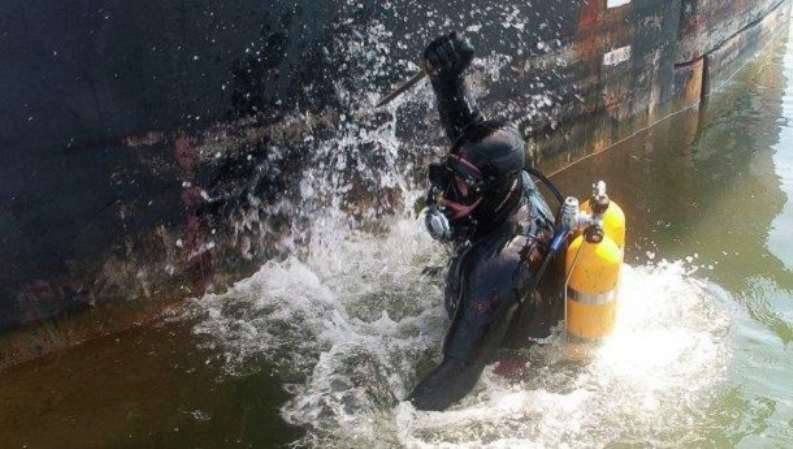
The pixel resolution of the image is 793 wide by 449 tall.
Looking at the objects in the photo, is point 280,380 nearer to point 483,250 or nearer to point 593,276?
point 483,250

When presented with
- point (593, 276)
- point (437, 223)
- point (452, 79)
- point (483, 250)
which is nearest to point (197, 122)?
point (452, 79)

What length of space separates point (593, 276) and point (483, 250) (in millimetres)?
548

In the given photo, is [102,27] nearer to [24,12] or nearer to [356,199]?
[24,12]

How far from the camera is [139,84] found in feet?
13.9

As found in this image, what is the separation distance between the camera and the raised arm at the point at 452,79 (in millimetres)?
3879

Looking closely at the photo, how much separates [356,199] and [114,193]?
6.19 feet

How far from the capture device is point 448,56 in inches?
153

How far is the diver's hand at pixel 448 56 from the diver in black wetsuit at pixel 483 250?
58 centimetres

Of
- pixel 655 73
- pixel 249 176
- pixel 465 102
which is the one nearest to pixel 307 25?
pixel 249 176

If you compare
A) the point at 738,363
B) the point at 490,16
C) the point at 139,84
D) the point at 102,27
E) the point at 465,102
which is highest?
the point at 490,16

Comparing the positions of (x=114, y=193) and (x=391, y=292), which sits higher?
(x=114, y=193)

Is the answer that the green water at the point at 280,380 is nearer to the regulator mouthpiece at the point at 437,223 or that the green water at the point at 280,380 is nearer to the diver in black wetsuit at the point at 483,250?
the diver in black wetsuit at the point at 483,250

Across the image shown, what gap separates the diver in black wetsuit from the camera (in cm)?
328

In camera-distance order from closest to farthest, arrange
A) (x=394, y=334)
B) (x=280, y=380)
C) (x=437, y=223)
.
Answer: (x=437, y=223) < (x=280, y=380) < (x=394, y=334)
